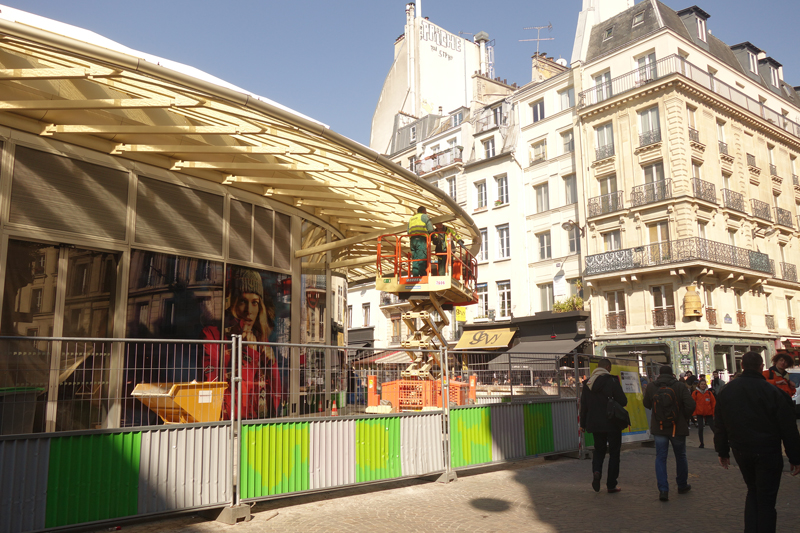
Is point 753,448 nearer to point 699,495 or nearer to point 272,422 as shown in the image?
point 699,495

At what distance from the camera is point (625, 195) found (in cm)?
3106

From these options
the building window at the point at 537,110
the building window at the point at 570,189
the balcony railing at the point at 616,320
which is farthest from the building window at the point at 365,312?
the balcony railing at the point at 616,320

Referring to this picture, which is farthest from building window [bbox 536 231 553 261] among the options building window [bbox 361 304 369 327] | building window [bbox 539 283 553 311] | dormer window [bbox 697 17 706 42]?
building window [bbox 361 304 369 327]

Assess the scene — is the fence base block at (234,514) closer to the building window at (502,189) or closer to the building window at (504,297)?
the building window at (504,297)

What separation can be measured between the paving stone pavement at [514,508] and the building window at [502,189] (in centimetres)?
2827

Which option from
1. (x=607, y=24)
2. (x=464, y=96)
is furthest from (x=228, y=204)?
Result: (x=464, y=96)

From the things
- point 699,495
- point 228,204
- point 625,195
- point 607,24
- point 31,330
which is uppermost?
point 607,24

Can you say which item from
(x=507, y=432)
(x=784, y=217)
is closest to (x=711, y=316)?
(x=784, y=217)

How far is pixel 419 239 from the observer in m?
12.7

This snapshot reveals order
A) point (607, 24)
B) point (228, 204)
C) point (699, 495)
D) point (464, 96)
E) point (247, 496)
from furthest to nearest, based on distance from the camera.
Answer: point (464, 96), point (607, 24), point (228, 204), point (699, 495), point (247, 496)

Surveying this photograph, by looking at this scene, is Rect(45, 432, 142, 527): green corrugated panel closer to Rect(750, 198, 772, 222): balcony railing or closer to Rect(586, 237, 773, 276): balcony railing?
Rect(586, 237, 773, 276): balcony railing

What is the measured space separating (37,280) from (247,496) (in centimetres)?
427

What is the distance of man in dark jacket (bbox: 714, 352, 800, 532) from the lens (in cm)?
536

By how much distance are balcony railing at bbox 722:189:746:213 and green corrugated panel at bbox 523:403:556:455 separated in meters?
24.3
